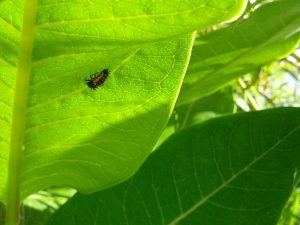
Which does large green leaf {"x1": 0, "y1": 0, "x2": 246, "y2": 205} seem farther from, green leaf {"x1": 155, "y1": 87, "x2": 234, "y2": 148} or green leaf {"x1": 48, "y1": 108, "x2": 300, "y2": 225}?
green leaf {"x1": 155, "y1": 87, "x2": 234, "y2": 148}

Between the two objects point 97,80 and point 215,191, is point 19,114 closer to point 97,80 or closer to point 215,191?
point 97,80

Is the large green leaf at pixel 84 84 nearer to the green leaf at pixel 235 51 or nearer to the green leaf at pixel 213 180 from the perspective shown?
the green leaf at pixel 213 180

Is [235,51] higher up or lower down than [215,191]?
higher up

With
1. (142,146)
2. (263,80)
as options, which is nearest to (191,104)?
(263,80)

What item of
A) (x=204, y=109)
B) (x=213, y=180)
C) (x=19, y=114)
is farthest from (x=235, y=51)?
(x=19, y=114)

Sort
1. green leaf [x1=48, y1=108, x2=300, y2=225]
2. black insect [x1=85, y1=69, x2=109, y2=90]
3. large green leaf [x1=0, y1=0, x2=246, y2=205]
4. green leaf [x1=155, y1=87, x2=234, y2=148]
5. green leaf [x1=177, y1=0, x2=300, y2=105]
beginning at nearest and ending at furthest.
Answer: large green leaf [x1=0, y1=0, x2=246, y2=205]
black insect [x1=85, y1=69, x2=109, y2=90]
green leaf [x1=48, y1=108, x2=300, y2=225]
green leaf [x1=177, y1=0, x2=300, y2=105]
green leaf [x1=155, y1=87, x2=234, y2=148]

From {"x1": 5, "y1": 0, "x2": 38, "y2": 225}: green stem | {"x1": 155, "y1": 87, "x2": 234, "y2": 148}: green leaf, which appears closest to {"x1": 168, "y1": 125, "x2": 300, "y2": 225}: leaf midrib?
{"x1": 5, "y1": 0, "x2": 38, "y2": 225}: green stem
